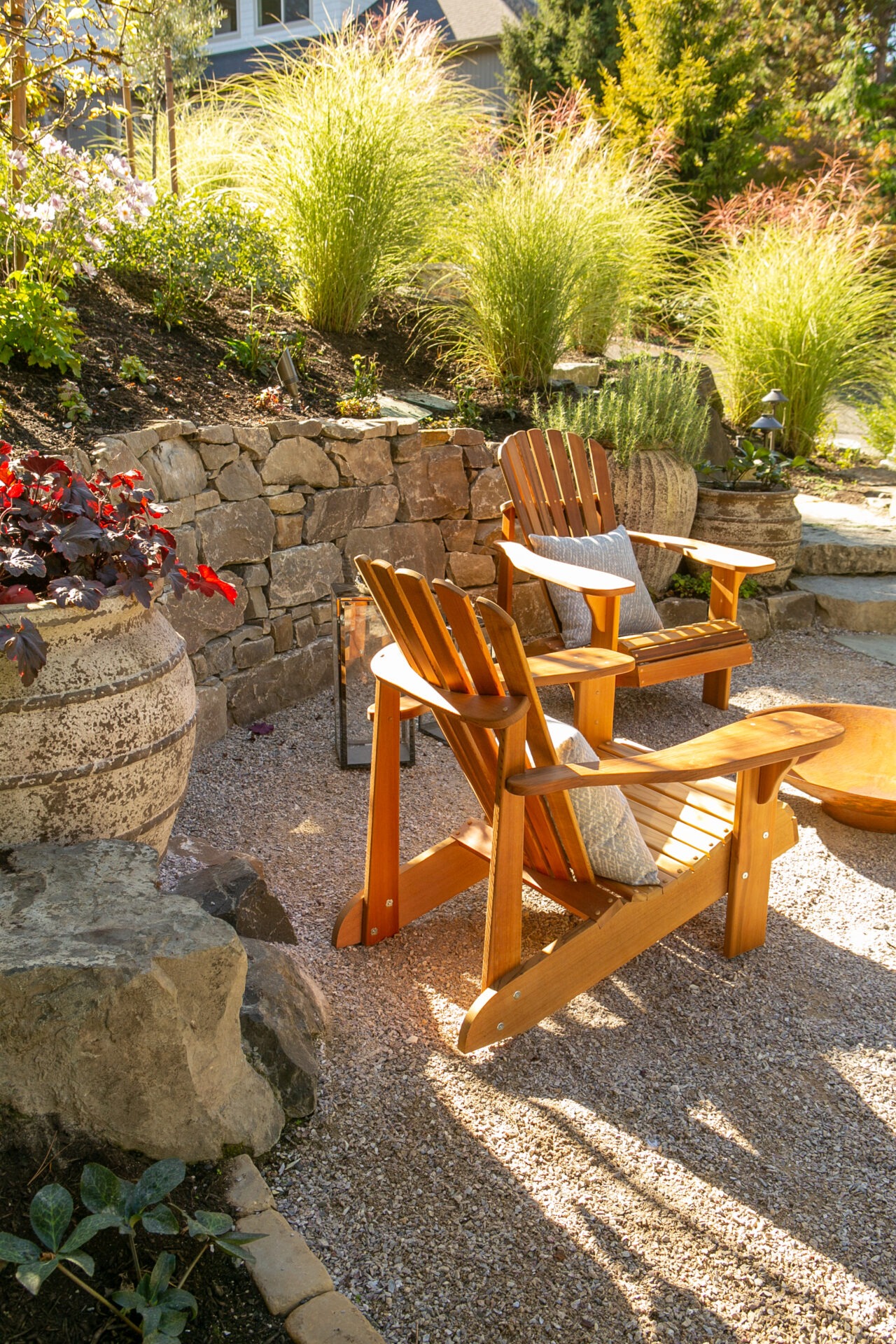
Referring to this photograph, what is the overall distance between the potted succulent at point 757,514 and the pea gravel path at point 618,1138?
7.89ft

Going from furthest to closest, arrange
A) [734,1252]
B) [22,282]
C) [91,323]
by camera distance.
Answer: [91,323], [22,282], [734,1252]

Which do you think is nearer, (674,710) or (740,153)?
(674,710)

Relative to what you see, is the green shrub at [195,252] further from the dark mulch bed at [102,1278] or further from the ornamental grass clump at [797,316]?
the dark mulch bed at [102,1278]

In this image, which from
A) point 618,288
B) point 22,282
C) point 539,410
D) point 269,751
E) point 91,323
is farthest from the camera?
point 618,288

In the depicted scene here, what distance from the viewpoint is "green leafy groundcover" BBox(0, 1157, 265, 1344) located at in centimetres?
124

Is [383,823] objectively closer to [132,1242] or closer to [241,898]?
[241,898]

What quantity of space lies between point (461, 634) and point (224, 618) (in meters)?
1.93

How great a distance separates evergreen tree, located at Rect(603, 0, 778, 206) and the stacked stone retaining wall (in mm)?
7799

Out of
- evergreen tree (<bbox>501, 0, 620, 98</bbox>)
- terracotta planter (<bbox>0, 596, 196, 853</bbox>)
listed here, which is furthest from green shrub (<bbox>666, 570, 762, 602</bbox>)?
evergreen tree (<bbox>501, 0, 620, 98</bbox>)

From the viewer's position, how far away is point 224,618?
11.8 feet

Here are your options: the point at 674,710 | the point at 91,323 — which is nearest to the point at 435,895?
the point at 674,710

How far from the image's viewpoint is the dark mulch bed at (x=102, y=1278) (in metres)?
1.29

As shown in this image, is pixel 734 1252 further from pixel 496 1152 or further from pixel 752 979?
pixel 752 979

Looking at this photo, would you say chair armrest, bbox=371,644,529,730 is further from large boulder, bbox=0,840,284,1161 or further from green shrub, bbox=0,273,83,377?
green shrub, bbox=0,273,83,377
